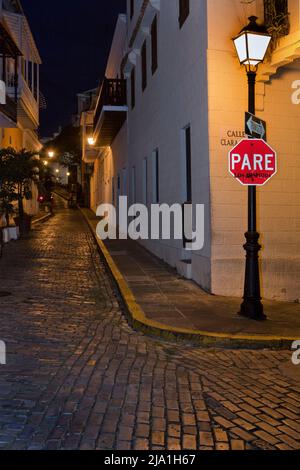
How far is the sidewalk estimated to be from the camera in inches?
244

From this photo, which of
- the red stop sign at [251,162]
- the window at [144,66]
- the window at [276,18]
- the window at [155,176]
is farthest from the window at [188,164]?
the window at [144,66]

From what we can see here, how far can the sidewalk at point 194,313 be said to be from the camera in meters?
6.19

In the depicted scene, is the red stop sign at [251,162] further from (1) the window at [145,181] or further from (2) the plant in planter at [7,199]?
(2) the plant in planter at [7,199]

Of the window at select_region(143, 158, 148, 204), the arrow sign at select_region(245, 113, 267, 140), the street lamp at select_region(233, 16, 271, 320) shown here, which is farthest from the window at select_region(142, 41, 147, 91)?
the arrow sign at select_region(245, 113, 267, 140)

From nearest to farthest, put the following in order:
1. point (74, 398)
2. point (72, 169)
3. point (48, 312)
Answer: point (74, 398) → point (48, 312) → point (72, 169)

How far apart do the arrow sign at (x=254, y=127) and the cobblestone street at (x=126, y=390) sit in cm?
314

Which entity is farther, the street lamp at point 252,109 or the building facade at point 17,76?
the building facade at point 17,76

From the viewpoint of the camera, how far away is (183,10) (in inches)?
403

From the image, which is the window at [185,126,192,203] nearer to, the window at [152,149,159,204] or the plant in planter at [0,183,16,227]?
the window at [152,149,159,204]

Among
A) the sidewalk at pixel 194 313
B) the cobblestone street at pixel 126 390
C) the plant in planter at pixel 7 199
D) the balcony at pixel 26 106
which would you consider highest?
the balcony at pixel 26 106

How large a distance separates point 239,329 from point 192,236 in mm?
3447
